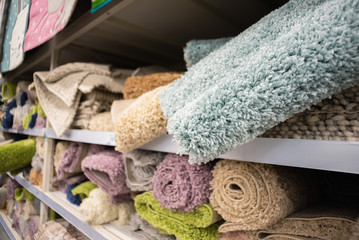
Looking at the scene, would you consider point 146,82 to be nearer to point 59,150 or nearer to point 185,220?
point 185,220

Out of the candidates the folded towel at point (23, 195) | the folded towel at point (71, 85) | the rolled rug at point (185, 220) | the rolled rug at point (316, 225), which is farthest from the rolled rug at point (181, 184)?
the folded towel at point (23, 195)

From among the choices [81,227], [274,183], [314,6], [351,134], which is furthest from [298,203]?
[81,227]

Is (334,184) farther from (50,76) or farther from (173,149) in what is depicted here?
(50,76)

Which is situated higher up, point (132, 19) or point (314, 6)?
point (132, 19)

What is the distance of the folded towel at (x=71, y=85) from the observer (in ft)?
2.48

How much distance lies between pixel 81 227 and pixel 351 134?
741 mm

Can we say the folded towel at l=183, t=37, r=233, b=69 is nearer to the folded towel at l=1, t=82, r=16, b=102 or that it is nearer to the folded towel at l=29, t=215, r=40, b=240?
the folded towel at l=29, t=215, r=40, b=240

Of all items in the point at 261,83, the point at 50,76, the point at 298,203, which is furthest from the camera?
the point at 50,76

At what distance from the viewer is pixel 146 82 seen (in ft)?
2.14

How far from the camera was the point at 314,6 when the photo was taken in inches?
12.1

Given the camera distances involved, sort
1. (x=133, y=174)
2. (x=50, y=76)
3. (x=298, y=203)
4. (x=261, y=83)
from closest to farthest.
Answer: (x=261, y=83), (x=298, y=203), (x=133, y=174), (x=50, y=76)

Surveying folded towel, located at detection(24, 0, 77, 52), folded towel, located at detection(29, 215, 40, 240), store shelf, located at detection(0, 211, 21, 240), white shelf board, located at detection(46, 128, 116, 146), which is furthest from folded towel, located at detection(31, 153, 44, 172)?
store shelf, located at detection(0, 211, 21, 240)

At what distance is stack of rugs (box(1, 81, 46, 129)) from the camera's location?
113cm

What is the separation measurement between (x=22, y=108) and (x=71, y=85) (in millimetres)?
802
